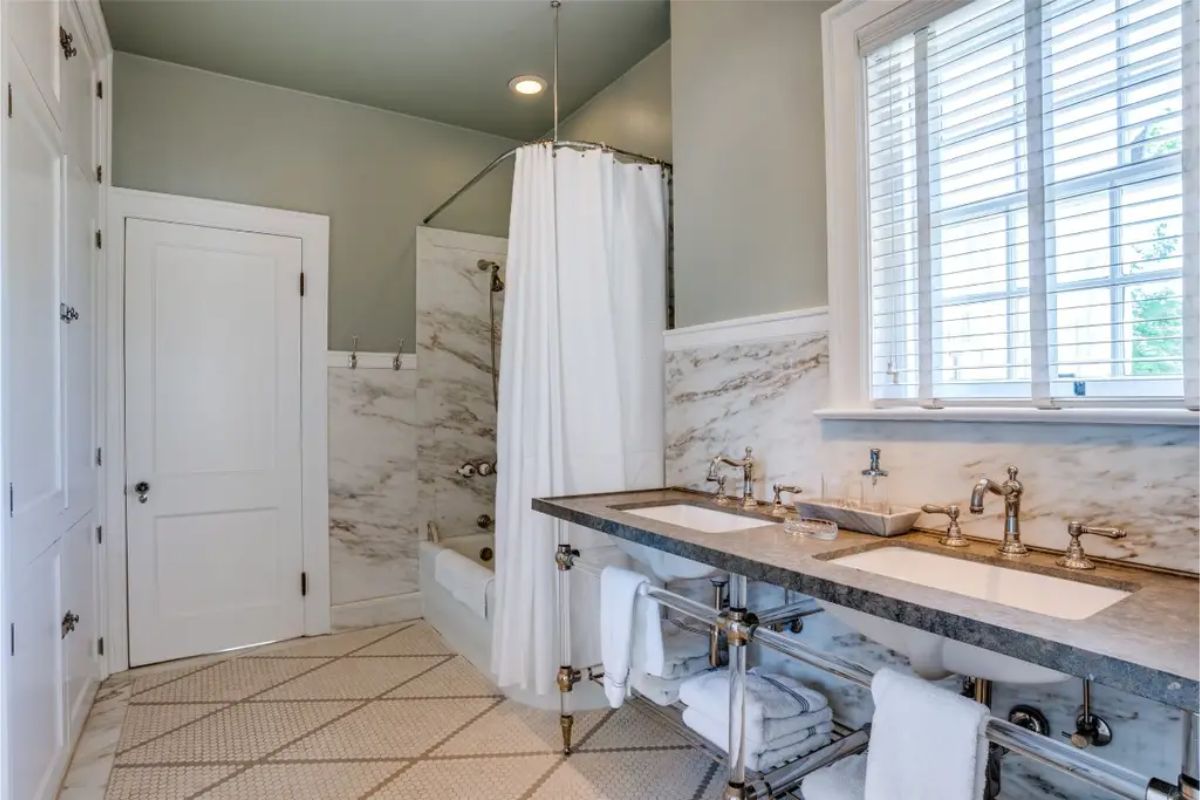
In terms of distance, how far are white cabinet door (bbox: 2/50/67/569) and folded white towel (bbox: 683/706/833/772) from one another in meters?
1.71

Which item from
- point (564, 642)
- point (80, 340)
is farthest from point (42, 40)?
point (564, 642)

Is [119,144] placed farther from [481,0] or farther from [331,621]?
[331,621]

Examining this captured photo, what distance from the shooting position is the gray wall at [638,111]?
2803 millimetres

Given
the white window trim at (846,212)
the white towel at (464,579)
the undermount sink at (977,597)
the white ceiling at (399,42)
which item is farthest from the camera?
the white towel at (464,579)

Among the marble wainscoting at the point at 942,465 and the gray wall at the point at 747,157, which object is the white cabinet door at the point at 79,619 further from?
the gray wall at the point at 747,157

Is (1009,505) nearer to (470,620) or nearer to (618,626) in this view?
(618,626)

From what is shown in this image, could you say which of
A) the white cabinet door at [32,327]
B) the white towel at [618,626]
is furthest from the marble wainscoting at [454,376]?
the white towel at [618,626]

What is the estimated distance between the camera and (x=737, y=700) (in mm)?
1501

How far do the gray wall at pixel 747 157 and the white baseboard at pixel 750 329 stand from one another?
40 mm

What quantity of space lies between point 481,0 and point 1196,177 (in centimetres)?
232

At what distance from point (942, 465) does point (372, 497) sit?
2743mm

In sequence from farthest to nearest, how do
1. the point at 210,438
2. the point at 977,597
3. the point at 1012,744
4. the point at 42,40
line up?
the point at 210,438 < the point at 42,40 < the point at 977,597 < the point at 1012,744

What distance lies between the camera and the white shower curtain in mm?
2377

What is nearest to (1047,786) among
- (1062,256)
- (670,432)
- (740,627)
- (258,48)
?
(740,627)
